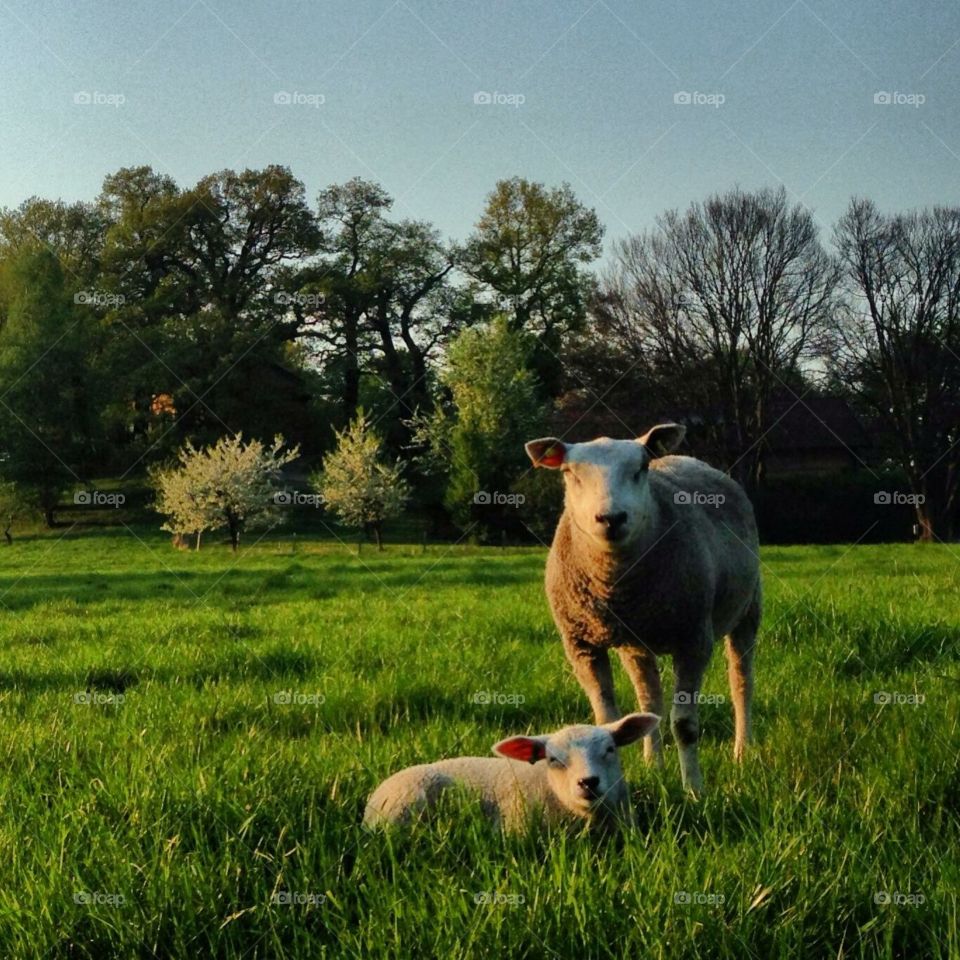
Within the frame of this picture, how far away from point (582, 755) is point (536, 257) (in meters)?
43.4

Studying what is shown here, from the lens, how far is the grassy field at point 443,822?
10.1 ft

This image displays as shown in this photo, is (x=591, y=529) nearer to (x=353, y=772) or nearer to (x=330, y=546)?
(x=353, y=772)

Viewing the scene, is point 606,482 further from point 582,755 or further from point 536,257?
point 536,257

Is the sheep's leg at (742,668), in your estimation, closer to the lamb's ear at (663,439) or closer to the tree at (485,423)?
the lamb's ear at (663,439)

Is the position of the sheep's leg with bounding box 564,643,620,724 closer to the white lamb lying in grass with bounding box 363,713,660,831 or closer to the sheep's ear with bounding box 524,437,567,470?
the sheep's ear with bounding box 524,437,567,470

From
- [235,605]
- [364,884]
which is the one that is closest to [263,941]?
[364,884]

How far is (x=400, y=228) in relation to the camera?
4269cm
